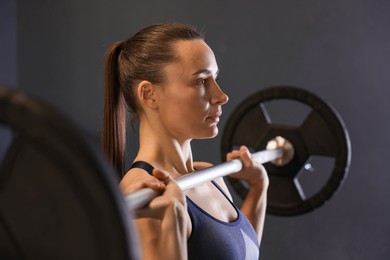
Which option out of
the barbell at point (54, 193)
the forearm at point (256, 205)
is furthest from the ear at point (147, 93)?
the barbell at point (54, 193)

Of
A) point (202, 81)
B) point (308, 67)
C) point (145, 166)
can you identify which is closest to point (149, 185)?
point (145, 166)

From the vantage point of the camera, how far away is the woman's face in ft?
4.35

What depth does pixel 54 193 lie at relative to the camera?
0.50 meters

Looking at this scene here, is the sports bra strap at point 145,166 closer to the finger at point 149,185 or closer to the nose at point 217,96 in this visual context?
the nose at point 217,96

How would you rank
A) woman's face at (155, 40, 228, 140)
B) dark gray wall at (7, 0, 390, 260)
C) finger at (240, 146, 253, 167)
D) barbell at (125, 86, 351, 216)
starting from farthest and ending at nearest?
dark gray wall at (7, 0, 390, 260)
barbell at (125, 86, 351, 216)
finger at (240, 146, 253, 167)
woman's face at (155, 40, 228, 140)

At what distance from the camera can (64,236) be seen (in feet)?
1.68

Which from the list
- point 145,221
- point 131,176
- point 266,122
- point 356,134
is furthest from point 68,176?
point 356,134

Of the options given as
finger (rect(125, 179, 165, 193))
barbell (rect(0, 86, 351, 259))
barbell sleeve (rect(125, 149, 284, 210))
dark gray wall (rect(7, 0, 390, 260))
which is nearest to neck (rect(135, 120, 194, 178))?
barbell sleeve (rect(125, 149, 284, 210))

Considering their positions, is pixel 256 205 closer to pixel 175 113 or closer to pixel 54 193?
pixel 175 113

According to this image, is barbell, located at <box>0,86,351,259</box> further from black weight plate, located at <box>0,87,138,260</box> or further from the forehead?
the forehead

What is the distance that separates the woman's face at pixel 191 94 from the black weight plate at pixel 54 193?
2.64 feet

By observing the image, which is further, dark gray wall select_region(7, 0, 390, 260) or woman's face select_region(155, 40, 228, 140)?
dark gray wall select_region(7, 0, 390, 260)

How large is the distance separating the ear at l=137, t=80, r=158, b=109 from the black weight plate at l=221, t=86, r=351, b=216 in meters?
0.71

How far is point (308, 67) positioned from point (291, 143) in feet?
3.19
